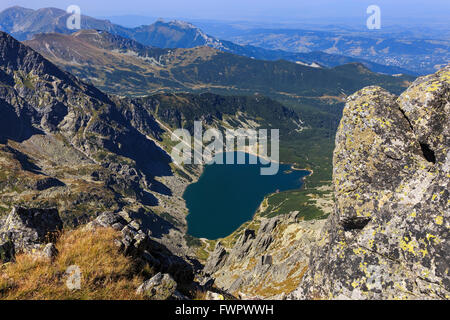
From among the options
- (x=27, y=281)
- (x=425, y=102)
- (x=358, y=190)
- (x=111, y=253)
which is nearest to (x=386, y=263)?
(x=358, y=190)

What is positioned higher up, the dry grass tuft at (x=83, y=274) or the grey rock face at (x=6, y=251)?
the dry grass tuft at (x=83, y=274)

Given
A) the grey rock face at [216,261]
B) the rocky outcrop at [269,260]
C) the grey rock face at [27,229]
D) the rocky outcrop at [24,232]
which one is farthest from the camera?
the grey rock face at [216,261]

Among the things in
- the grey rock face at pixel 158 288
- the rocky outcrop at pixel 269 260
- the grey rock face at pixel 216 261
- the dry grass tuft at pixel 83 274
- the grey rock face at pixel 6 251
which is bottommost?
the grey rock face at pixel 216 261

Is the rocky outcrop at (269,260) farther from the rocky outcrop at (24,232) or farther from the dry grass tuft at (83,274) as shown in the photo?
the rocky outcrop at (24,232)

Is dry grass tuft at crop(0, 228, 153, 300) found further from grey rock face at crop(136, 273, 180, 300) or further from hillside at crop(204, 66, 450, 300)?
hillside at crop(204, 66, 450, 300)

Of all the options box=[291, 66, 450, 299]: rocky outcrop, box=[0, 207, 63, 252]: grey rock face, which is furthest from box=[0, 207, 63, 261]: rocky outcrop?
box=[291, 66, 450, 299]: rocky outcrop

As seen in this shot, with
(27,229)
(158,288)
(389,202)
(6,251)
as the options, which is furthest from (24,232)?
(389,202)

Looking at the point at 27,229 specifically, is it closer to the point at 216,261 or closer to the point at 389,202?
the point at 389,202

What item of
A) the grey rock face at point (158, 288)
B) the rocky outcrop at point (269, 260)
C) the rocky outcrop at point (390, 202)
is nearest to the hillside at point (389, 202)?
the rocky outcrop at point (390, 202)
